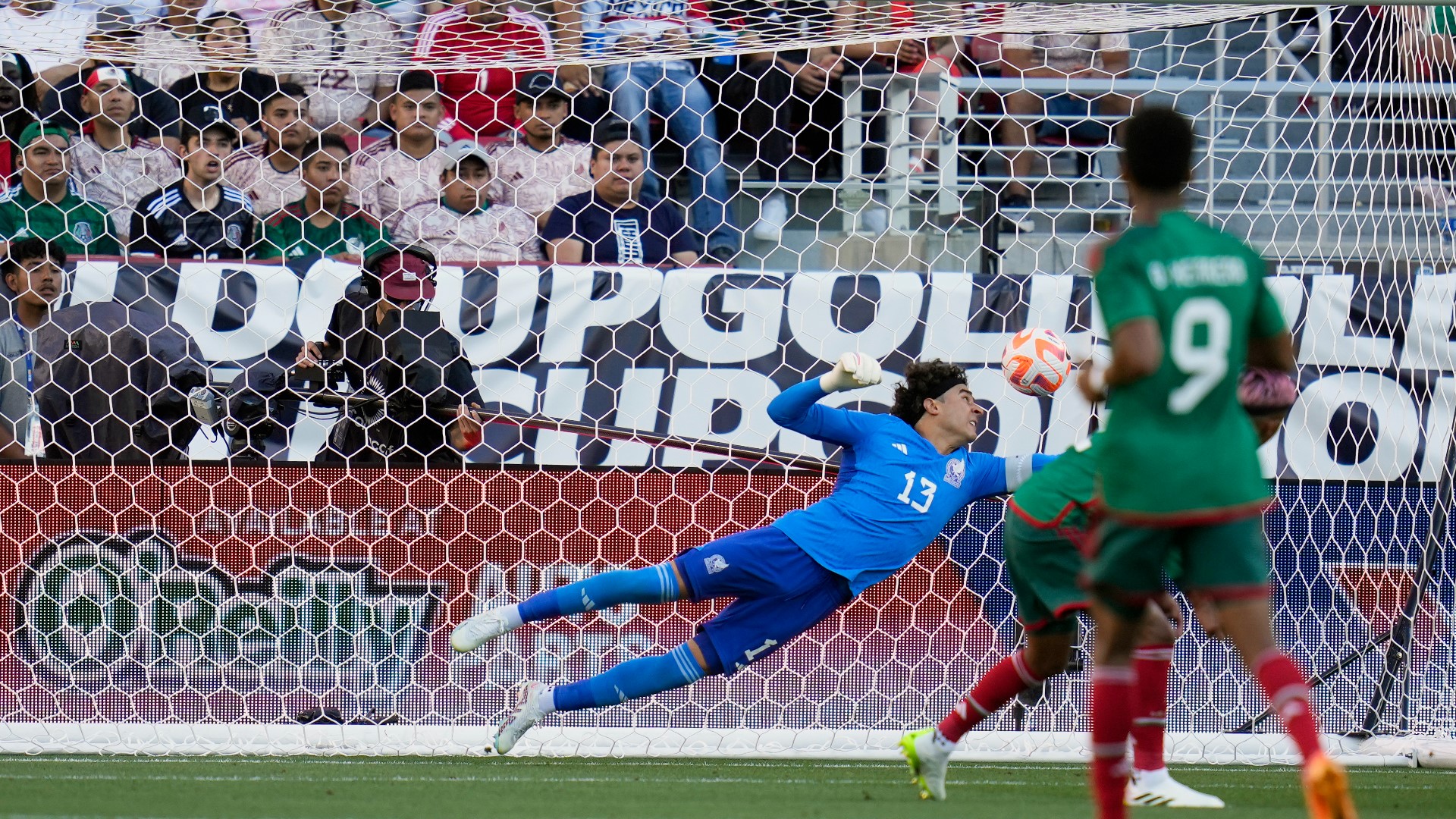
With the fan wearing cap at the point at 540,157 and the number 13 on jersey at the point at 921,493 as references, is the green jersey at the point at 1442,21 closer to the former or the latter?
the number 13 on jersey at the point at 921,493

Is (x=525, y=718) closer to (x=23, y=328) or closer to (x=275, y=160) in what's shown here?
(x=23, y=328)

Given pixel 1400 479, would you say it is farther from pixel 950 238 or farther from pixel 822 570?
pixel 822 570

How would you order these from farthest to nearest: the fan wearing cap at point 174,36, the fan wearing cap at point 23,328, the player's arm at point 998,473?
1. the fan wearing cap at point 174,36
2. the fan wearing cap at point 23,328
3. the player's arm at point 998,473

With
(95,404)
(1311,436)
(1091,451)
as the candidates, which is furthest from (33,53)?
(1311,436)

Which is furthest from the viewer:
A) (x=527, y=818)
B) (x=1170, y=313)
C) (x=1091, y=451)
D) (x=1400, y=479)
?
(x=1400, y=479)

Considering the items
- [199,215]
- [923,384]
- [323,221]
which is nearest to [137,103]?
[199,215]

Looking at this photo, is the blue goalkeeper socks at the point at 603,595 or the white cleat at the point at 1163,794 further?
the blue goalkeeper socks at the point at 603,595

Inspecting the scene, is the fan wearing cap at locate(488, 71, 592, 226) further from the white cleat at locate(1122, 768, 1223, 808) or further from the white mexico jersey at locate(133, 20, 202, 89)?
the white cleat at locate(1122, 768, 1223, 808)

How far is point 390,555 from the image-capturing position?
5.63 metres

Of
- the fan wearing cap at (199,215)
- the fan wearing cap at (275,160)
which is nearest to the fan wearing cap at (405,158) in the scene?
the fan wearing cap at (275,160)

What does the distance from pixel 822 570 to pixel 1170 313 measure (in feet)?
6.96

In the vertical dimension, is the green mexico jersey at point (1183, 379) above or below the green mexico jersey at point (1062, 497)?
above

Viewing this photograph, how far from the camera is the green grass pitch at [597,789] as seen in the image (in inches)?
165

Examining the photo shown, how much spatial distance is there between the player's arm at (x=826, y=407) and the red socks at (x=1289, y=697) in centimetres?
175
